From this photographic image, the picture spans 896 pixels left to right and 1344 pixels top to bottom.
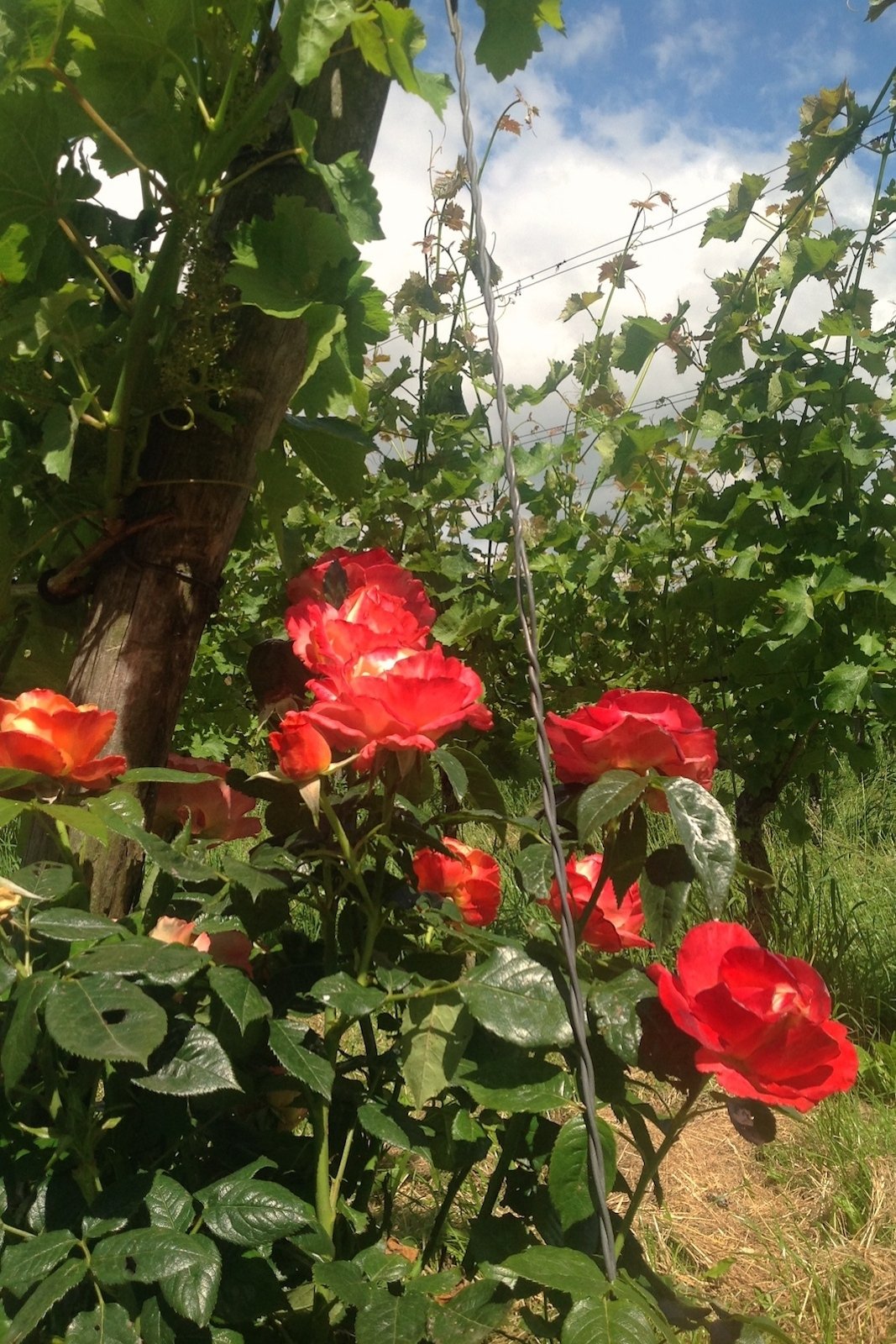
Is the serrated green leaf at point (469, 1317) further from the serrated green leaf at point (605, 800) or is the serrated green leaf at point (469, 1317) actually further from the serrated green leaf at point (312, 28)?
the serrated green leaf at point (312, 28)

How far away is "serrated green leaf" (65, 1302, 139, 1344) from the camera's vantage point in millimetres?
625

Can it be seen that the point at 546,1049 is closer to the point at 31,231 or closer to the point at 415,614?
the point at 415,614

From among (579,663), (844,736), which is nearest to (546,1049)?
(844,736)

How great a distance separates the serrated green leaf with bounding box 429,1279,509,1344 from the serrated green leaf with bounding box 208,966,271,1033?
24 cm

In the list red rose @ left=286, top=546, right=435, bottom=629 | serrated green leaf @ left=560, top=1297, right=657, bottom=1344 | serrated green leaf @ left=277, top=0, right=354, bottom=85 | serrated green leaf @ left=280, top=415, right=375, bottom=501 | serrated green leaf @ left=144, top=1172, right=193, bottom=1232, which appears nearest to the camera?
serrated green leaf @ left=560, top=1297, right=657, bottom=1344

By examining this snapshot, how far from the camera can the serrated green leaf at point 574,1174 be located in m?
0.69

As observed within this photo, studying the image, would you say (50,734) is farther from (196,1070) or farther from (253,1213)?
(253,1213)

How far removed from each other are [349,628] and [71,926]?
0.30m

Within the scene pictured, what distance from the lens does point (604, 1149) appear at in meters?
0.72

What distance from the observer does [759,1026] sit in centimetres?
66

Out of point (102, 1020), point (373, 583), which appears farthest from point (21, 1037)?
point (373, 583)

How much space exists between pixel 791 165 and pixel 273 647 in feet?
6.85

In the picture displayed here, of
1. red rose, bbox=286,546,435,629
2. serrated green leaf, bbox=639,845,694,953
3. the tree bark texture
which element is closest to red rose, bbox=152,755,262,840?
the tree bark texture

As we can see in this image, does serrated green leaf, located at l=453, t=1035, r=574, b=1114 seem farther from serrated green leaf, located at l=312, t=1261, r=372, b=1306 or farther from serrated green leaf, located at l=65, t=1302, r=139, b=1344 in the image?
serrated green leaf, located at l=65, t=1302, r=139, b=1344
